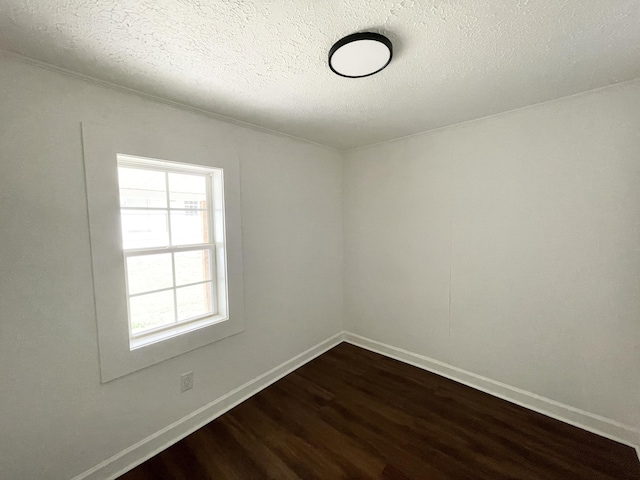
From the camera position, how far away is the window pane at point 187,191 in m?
1.90

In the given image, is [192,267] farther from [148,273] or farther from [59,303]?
[59,303]

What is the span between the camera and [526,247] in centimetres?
201

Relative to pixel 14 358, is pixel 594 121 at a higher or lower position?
higher

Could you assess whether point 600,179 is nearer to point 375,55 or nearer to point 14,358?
point 375,55

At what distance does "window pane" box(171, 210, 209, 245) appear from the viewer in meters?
1.91

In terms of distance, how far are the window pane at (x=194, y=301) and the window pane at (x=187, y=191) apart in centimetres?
64

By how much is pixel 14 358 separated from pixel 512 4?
8.96 feet

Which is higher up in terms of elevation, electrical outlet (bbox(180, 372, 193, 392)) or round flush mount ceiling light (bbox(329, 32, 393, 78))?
round flush mount ceiling light (bbox(329, 32, 393, 78))

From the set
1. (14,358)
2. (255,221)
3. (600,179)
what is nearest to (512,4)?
(600,179)

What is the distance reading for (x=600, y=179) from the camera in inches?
67.8

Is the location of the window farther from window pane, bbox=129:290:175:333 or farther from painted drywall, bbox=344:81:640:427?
painted drywall, bbox=344:81:640:427

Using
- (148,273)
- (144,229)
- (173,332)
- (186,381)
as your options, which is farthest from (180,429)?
(144,229)

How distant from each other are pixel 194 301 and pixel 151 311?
0.30 m

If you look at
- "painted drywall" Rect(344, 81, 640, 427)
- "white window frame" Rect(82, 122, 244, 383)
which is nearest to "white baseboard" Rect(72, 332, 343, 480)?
"white window frame" Rect(82, 122, 244, 383)
